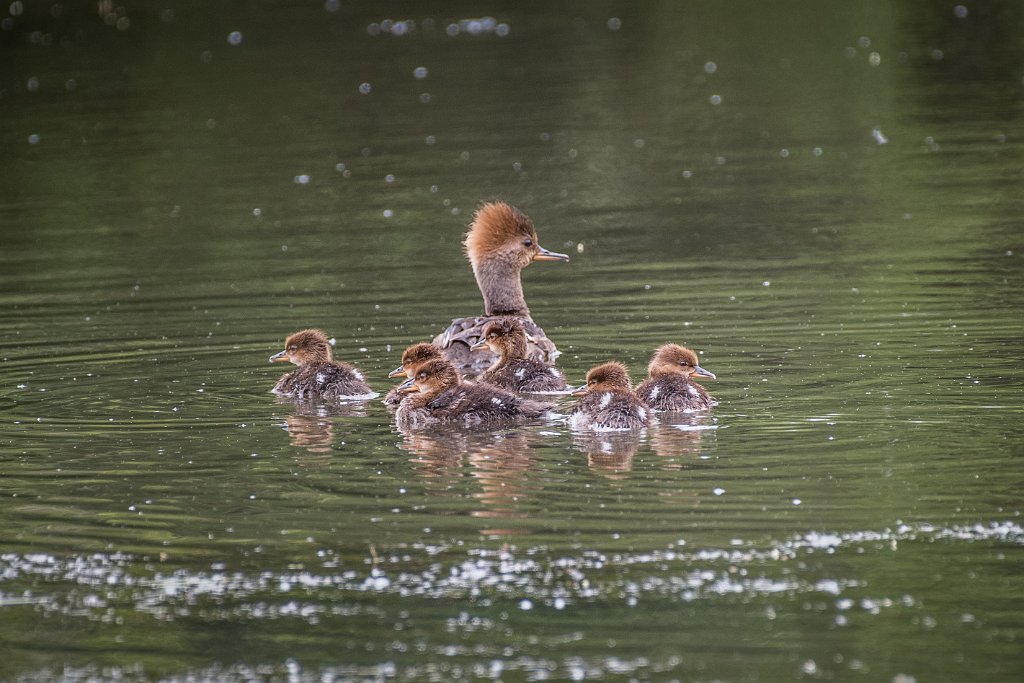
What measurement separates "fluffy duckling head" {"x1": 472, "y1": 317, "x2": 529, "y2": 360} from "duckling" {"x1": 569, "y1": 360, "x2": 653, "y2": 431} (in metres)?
1.26

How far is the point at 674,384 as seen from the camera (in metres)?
8.61

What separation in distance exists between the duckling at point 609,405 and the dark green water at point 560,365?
0.13 m

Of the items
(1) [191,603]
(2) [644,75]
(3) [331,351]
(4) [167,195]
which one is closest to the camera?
(1) [191,603]

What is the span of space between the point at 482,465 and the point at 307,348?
2470 mm

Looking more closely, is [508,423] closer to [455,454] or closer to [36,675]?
[455,454]

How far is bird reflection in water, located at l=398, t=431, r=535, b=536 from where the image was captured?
6.93 meters

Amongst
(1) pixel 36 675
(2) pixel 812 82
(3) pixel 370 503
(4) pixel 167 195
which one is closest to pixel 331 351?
(3) pixel 370 503

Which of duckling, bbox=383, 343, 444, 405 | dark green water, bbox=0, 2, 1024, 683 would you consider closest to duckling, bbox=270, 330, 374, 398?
dark green water, bbox=0, 2, 1024, 683

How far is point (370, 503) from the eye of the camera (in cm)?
700

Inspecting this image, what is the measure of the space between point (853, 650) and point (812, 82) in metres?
19.3

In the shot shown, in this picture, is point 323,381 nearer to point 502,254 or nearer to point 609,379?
point 609,379

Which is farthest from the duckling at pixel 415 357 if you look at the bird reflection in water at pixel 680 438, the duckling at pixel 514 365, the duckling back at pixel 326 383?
the bird reflection in water at pixel 680 438

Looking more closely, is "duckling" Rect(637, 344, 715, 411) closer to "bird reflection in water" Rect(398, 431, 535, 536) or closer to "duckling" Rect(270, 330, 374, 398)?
"bird reflection in water" Rect(398, 431, 535, 536)

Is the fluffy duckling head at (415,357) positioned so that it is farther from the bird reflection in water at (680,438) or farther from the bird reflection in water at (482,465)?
the bird reflection in water at (680,438)
